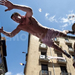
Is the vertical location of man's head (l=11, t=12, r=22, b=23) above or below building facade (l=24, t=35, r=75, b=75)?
above

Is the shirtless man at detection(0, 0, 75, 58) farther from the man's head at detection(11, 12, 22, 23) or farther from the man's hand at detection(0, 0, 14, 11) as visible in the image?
the man's hand at detection(0, 0, 14, 11)

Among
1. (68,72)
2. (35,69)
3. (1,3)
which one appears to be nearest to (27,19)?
(1,3)

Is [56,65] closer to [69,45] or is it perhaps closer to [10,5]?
[69,45]

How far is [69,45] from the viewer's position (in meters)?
19.7

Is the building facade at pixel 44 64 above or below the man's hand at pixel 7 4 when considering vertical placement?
below

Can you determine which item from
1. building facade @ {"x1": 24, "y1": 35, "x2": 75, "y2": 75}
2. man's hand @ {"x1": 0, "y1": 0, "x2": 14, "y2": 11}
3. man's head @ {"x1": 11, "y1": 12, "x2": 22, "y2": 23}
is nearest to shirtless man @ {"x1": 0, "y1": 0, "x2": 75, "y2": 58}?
man's head @ {"x1": 11, "y1": 12, "x2": 22, "y2": 23}

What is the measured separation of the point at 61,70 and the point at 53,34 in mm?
13117

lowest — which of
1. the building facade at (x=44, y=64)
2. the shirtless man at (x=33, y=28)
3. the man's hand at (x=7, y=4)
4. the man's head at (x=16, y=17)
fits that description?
the building facade at (x=44, y=64)

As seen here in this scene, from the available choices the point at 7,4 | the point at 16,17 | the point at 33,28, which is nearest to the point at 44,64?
the point at 33,28

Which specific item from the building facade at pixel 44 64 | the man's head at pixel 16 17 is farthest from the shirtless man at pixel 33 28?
the building facade at pixel 44 64

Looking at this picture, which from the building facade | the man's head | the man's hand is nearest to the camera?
the man's hand

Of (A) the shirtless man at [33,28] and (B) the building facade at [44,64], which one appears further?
(B) the building facade at [44,64]

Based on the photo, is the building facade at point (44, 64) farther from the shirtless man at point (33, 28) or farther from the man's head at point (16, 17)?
the man's head at point (16, 17)

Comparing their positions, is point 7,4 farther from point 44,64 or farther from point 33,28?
point 44,64
